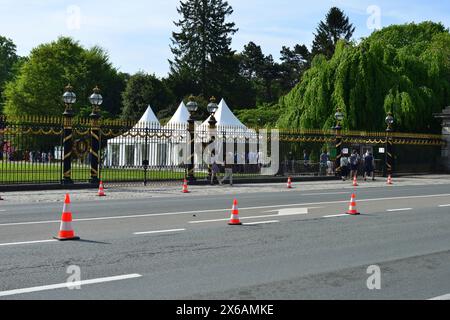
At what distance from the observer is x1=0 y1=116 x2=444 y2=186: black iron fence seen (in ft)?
79.6

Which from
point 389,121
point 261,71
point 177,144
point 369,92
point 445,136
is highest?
point 261,71

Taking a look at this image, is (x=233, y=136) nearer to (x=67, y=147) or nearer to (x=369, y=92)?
(x=67, y=147)

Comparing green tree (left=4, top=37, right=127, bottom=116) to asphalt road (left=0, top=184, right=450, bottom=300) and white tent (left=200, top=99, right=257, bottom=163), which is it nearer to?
white tent (left=200, top=99, right=257, bottom=163)

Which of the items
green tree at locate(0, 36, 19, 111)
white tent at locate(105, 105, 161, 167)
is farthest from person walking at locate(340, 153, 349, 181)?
green tree at locate(0, 36, 19, 111)

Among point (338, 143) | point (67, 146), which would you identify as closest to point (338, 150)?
point (338, 143)

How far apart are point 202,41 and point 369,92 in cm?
4325

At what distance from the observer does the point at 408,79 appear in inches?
1510

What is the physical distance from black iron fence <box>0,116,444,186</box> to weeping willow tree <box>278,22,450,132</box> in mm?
2156

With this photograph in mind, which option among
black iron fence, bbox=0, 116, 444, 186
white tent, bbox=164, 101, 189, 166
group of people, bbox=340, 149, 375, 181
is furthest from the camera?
group of people, bbox=340, 149, 375, 181

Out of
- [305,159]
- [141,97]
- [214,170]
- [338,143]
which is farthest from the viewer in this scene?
[141,97]

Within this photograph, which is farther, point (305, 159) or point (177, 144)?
point (305, 159)

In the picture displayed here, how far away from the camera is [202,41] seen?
76.4 m

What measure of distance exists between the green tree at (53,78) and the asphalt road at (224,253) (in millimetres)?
53204
